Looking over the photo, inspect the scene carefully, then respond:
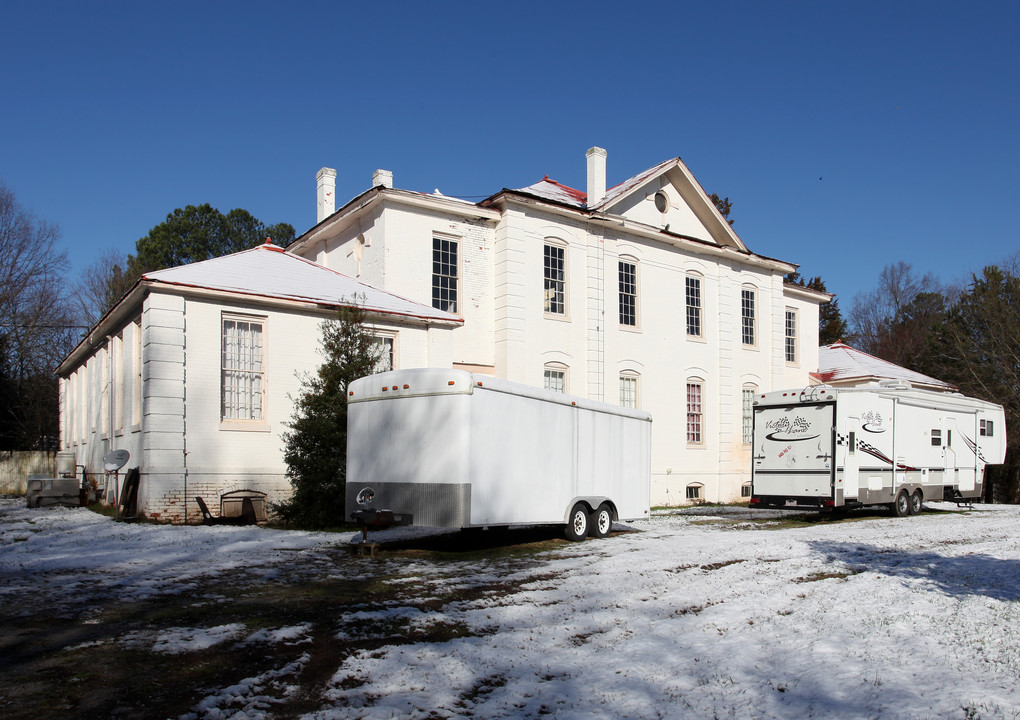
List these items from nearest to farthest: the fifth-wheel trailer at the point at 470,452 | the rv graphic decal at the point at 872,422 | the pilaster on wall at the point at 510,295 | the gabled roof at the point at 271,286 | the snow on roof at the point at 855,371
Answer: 1. the fifth-wheel trailer at the point at 470,452
2. the gabled roof at the point at 271,286
3. the rv graphic decal at the point at 872,422
4. the pilaster on wall at the point at 510,295
5. the snow on roof at the point at 855,371

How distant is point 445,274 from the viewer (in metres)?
23.4

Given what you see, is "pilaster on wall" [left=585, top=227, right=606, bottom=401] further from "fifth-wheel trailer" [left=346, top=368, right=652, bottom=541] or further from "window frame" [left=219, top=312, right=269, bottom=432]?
"fifth-wheel trailer" [left=346, top=368, right=652, bottom=541]

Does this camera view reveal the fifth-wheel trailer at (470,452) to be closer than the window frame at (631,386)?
Yes

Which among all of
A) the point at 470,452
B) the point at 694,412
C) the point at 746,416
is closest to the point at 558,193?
the point at 694,412

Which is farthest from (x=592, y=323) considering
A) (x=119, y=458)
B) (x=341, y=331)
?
(x=119, y=458)

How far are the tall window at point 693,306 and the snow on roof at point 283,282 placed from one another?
1114 centimetres

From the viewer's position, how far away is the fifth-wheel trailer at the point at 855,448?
19.5 meters

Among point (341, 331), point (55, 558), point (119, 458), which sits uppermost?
point (341, 331)

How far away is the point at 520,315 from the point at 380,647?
1739 cm

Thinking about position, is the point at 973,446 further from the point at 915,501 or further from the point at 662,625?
the point at 662,625

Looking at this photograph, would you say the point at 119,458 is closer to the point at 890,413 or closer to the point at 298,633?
the point at 298,633

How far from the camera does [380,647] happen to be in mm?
6816

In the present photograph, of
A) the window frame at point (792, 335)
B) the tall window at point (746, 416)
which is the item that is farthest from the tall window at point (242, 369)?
the window frame at point (792, 335)

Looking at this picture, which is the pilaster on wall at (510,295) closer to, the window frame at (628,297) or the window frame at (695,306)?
the window frame at (628,297)
